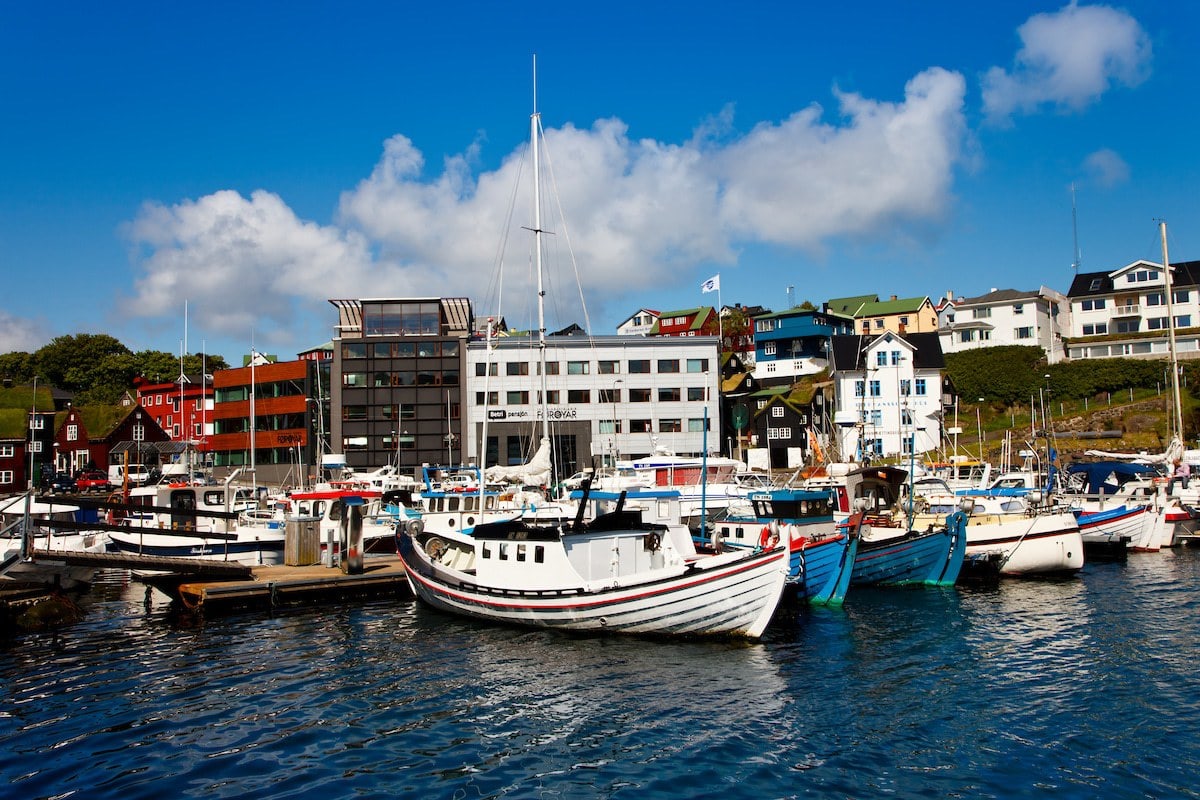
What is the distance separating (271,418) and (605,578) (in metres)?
73.7

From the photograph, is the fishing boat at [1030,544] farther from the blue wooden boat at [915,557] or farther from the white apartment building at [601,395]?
the white apartment building at [601,395]

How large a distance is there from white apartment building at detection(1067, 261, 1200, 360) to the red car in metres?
99.3

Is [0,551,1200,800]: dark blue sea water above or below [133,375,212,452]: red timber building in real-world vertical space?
below

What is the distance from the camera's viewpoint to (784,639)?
25797mm

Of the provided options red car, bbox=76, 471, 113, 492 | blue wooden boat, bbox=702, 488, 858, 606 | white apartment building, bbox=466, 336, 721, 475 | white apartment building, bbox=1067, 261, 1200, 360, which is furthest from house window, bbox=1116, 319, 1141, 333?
red car, bbox=76, 471, 113, 492

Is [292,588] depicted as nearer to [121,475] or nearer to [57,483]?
[57,483]

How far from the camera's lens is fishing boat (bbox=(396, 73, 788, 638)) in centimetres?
2423

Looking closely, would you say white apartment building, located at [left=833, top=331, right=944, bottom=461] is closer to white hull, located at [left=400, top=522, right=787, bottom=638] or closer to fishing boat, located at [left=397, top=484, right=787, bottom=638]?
fishing boat, located at [left=397, top=484, right=787, bottom=638]

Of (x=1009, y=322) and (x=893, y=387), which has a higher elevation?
(x=1009, y=322)

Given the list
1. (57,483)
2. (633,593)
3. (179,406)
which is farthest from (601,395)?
(633,593)

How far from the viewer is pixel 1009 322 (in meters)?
99.3

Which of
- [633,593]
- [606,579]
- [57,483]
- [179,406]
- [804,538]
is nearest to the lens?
[633,593]

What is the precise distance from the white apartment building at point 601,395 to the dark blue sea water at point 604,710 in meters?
56.2

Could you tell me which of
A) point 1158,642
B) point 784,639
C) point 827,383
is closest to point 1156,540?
point 1158,642
